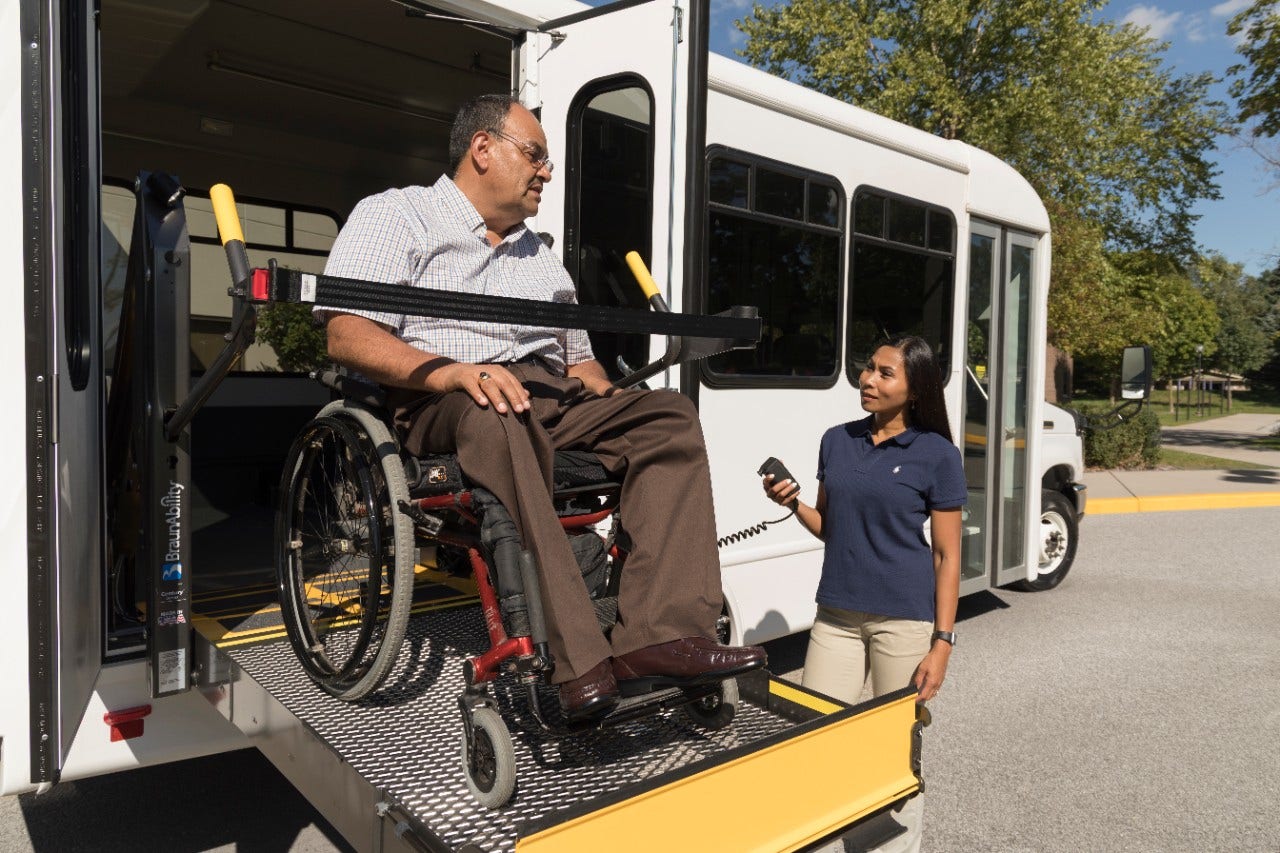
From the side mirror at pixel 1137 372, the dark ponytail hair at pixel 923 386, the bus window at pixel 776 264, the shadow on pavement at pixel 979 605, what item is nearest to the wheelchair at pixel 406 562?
the dark ponytail hair at pixel 923 386

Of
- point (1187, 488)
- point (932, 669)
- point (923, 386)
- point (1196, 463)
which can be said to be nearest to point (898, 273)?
point (923, 386)

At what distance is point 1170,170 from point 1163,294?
14.6ft

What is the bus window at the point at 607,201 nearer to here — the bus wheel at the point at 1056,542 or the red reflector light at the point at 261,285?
the red reflector light at the point at 261,285

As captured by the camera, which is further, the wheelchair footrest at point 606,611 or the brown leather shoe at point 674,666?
the wheelchair footrest at point 606,611

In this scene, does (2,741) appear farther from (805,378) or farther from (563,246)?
(805,378)

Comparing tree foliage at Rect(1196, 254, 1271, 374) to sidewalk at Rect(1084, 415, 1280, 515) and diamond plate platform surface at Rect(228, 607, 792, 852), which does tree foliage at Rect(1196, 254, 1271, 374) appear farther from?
diamond plate platform surface at Rect(228, 607, 792, 852)

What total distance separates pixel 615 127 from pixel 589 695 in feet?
8.49

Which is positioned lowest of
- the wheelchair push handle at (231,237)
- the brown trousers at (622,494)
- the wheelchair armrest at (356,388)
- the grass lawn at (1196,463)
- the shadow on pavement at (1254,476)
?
A: the shadow on pavement at (1254,476)

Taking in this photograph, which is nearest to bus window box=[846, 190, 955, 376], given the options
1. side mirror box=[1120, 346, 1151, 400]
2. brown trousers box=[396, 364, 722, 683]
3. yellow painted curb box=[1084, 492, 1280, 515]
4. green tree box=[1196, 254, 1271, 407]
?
side mirror box=[1120, 346, 1151, 400]

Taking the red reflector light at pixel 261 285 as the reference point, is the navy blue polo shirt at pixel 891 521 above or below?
below

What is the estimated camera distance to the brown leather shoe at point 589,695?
83.0 inches

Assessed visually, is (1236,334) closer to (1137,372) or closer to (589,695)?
(1137,372)

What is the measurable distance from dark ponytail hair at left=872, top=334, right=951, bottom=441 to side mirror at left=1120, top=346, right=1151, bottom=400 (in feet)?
14.0

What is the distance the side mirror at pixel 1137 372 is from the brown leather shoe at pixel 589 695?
5.57 m
